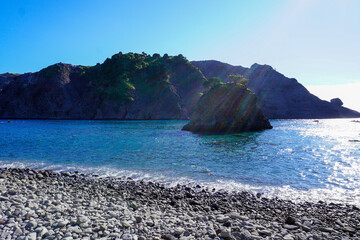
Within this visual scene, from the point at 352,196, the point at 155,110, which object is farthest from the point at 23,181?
the point at 155,110

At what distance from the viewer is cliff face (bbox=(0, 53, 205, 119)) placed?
136 metres

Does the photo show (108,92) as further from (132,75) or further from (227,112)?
(227,112)

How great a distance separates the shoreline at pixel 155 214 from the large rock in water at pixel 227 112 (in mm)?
44757

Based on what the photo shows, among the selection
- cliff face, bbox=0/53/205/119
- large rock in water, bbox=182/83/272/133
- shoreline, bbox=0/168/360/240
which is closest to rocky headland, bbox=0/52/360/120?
cliff face, bbox=0/53/205/119

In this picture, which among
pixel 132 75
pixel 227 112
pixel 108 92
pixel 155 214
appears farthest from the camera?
pixel 132 75

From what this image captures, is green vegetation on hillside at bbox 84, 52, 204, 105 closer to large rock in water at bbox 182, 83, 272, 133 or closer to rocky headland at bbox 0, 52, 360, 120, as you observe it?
rocky headland at bbox 0, 52, 360, 120

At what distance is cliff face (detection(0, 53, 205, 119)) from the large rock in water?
Result: 7350cm

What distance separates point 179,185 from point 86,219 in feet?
Result: 21.3

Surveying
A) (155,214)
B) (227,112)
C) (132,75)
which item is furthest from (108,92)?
(155,214)

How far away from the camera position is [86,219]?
6.79 meters

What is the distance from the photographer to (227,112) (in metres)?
56.7

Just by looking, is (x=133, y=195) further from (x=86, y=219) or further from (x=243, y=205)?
(x=243, y=205)

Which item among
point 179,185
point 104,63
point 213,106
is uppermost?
point 104,63

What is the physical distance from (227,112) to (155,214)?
2023 inches
